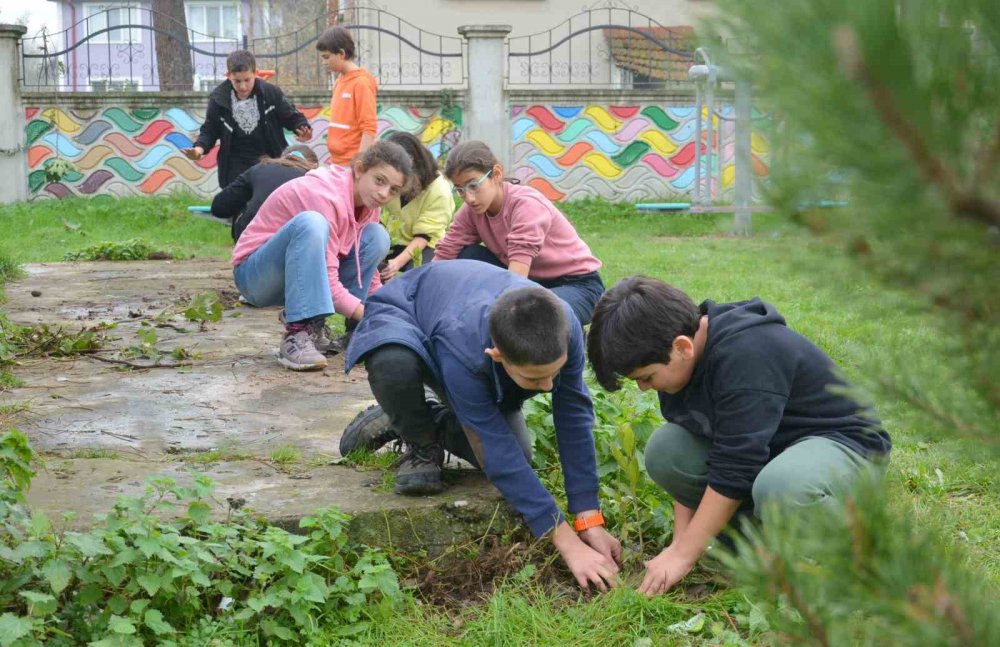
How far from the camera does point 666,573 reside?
9.30 ft

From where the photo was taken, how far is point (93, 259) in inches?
381

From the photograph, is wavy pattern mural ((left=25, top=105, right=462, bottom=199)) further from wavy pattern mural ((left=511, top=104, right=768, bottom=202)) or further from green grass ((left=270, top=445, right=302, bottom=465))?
green grass ((left=270, top=445, right=302, bottom=465))

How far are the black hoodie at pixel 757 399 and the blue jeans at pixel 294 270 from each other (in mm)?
2420

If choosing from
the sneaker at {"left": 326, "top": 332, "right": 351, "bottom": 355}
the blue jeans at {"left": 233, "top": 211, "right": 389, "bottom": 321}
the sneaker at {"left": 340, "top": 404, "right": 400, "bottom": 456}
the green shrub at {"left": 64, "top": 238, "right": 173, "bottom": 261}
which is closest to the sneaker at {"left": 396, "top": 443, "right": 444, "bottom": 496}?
the sneaker at {"left": 340, "top": 404, "right": 400, "bottom": 456}

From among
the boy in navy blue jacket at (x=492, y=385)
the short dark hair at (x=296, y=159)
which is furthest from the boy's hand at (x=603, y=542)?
the short dark hair at (x=296, y=159)

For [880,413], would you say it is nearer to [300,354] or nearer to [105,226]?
[300,354]

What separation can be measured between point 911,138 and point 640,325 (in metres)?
1.84

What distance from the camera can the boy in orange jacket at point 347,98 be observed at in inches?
281

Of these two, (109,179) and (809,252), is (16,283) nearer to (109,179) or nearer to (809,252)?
(109,179)

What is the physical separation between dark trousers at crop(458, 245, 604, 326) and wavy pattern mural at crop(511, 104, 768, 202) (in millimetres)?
9259

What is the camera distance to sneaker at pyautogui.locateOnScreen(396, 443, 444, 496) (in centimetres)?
315

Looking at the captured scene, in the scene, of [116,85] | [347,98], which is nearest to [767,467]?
[347,98]

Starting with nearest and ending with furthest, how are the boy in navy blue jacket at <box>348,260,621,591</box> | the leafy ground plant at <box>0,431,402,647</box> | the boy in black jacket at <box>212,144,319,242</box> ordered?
the leafy ground plant at <box>0,431,402,647</box>
the boy in navy blue jacket at <box>348,260,621,591</box>
the boy in black jacket at <box>212,144,319,242</box>

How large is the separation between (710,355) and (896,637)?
1.76m
